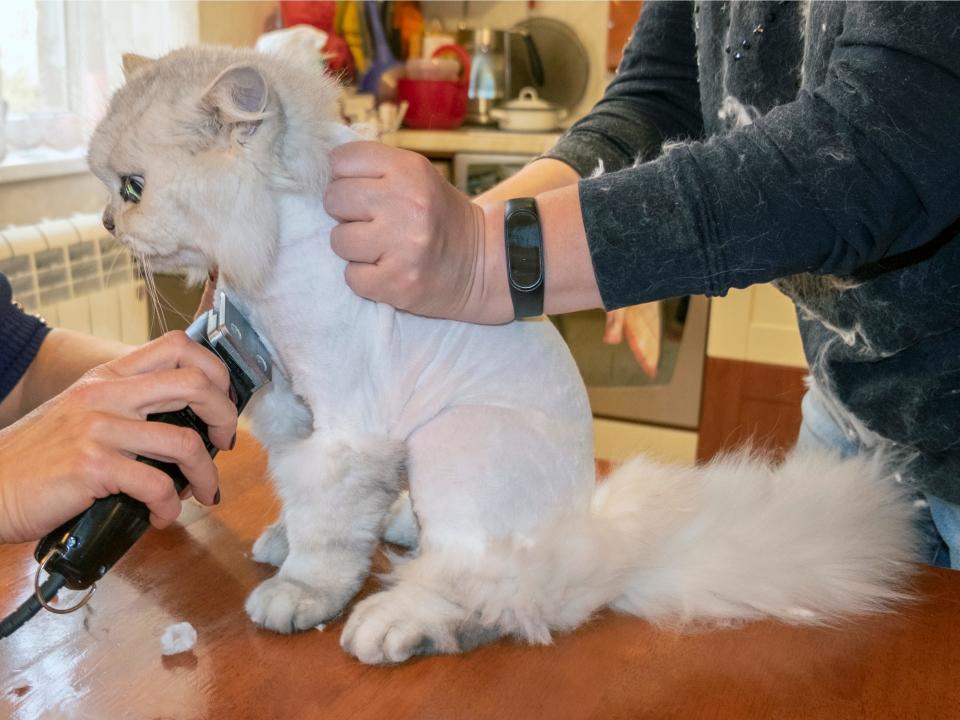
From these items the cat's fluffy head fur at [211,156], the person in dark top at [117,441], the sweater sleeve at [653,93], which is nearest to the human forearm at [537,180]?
the sweater sleeve at [653,93]

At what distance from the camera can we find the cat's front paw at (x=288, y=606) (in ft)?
2.39

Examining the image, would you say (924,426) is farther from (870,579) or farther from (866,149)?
(866,149)

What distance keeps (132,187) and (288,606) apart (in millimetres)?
373

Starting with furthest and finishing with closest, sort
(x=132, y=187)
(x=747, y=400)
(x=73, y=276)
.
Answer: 1. (x=747, y=400)
2. (x=73, y=276)
3. (x=132, y=187)

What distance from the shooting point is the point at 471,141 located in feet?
8.43

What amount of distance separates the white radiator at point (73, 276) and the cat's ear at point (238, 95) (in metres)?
1.06

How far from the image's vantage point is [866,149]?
2.19 ft

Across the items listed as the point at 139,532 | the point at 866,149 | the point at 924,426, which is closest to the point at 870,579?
the point at 924,426

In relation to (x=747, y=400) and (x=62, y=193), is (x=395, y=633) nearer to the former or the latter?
(x=62, y=193)

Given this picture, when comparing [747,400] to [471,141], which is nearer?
[747,400]

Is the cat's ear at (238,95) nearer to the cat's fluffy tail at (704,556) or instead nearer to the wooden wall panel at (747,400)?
the cat's fluffy tail at (704,556)

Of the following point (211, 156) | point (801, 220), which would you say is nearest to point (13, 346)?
point (211, 156)

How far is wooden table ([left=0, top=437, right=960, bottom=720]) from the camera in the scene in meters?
0.63

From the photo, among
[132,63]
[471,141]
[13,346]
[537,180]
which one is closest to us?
[132,63]
